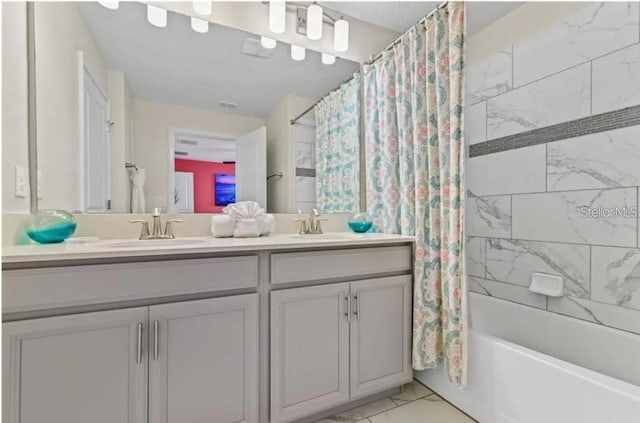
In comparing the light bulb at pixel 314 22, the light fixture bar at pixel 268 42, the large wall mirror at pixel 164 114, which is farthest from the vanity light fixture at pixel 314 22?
the light fixture bar at pixel 268 42

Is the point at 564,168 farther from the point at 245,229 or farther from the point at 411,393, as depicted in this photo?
the point at 245,229

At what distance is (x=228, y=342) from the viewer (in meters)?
1.23

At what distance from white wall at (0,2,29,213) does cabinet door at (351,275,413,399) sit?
140 centimetres

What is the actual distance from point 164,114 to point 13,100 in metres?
0.58

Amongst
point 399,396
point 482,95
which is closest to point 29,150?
point 399,396

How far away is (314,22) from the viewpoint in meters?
1.94

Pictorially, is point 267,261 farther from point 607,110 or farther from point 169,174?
point 607,110

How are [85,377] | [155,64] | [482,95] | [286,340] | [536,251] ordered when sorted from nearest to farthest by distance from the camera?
[85,377]
[286,340]
[155,64]
[536,251]
[482,95]

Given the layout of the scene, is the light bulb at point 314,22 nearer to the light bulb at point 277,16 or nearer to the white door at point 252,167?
the light bulb at point 277,16

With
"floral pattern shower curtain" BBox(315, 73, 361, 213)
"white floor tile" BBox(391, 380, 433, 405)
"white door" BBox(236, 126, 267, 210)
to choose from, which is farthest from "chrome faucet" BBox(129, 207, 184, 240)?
"white floor tile" BBox(391, 380, 433, 405)

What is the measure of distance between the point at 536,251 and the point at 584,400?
107 centimetres

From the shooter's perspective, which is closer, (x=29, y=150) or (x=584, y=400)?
(x=584, y=400)

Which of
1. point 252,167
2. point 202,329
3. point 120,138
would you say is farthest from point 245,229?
point 120,138

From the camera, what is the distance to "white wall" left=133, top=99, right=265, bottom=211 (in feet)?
5.26
